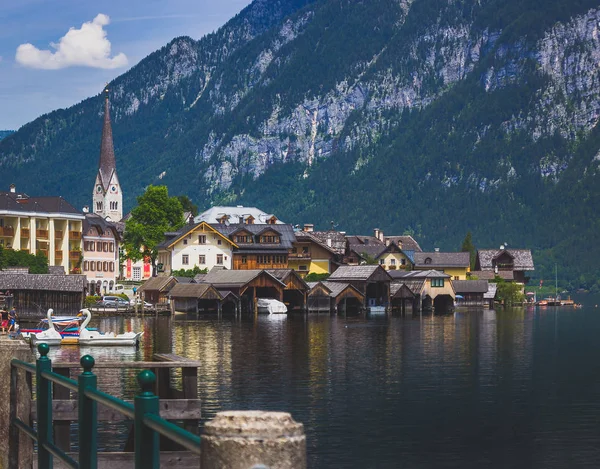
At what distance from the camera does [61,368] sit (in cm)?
2062

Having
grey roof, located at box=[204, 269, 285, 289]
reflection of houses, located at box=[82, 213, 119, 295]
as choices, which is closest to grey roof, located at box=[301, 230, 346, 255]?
reflection of houses, located at box=[82, 213, 119, 295]

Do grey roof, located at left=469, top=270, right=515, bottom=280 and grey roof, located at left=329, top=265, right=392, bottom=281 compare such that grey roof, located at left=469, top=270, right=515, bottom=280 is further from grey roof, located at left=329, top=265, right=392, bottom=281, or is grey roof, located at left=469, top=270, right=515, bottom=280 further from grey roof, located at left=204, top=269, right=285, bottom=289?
grey roof, located at left=204, top=269, right=285, bottom=289

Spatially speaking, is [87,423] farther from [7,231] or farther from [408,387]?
[7,231]

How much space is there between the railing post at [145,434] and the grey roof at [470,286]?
160709 mm

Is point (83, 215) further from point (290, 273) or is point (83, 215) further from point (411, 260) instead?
point (411, 260)

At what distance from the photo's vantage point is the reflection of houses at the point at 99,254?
153 meters

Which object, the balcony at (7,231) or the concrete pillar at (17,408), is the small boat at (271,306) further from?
the concrete pillar at (17,408)

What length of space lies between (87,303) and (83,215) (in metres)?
21.2

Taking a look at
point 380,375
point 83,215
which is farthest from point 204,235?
point 380,375

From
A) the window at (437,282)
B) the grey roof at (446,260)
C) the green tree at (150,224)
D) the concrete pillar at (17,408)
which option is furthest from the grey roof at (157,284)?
the concrete pillar at (17,408)

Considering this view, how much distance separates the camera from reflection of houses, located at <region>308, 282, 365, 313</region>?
13838 cm

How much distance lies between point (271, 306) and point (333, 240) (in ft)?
135

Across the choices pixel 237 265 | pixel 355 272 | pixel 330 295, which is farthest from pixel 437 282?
pixel 237 265

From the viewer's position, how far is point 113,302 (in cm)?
13000
